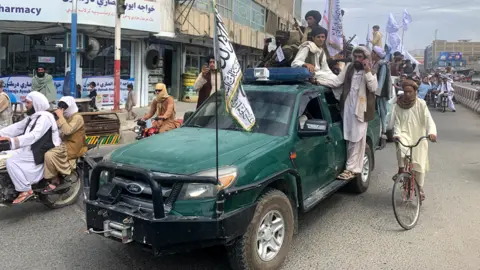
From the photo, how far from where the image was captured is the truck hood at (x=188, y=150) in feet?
12.1

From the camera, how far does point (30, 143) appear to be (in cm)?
525

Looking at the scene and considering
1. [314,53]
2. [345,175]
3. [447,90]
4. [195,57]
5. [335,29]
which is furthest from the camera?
[195,57]

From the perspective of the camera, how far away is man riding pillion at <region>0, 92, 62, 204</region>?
520 cm

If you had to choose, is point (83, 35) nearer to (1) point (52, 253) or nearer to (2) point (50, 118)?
(2) point (50, 118)

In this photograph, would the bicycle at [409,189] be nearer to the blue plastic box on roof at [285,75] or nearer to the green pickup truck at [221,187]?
the green pickup truck at [221,187]

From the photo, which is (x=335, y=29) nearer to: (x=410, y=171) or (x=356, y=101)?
(x=356, y=101)

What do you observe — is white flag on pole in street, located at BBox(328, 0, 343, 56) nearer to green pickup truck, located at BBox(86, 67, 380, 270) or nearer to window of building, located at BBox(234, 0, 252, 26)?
green pickup truck, located at BBox(86, 67, 380, 270)

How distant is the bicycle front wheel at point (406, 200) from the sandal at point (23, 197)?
4248 mm

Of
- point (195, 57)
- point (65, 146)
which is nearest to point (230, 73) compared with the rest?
point (65, 146)

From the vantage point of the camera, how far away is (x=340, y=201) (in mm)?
6340

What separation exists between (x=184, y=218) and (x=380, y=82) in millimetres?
4963

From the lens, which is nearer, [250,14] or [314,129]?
[314,129]

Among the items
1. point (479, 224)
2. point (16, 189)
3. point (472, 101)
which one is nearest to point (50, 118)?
point (16, 189)

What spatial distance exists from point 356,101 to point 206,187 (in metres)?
2.99
